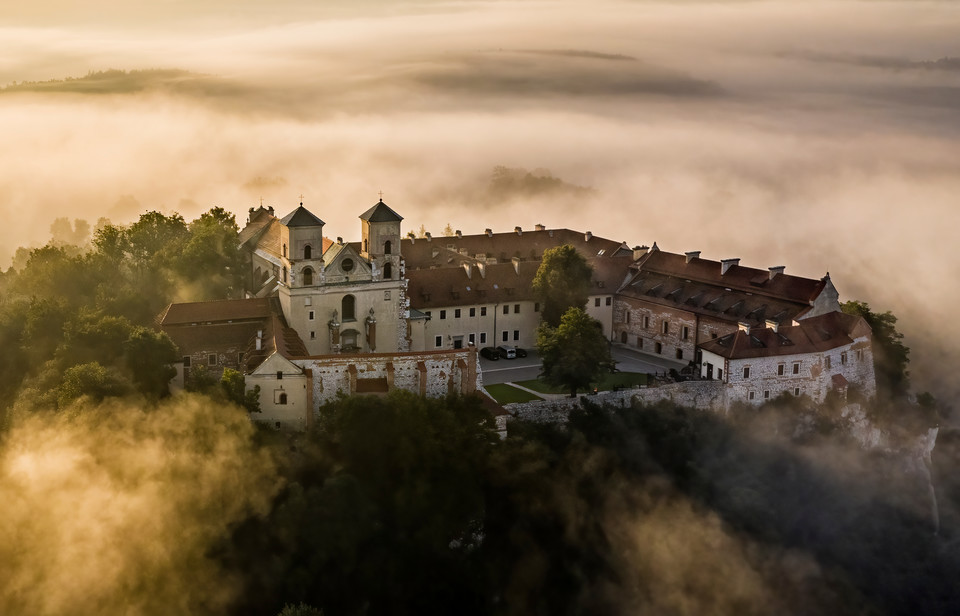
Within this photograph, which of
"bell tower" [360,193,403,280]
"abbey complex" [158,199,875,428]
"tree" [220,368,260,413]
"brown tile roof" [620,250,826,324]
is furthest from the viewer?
"brown tile roof" [620,250,826,324]

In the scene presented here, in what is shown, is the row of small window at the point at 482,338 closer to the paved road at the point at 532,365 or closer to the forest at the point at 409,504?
the paved road at the point at 532,365

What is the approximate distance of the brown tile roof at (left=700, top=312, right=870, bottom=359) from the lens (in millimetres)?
71750

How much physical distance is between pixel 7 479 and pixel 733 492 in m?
39.2

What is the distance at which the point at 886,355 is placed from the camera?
80562 mm

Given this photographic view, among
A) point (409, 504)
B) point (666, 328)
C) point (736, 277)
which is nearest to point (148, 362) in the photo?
point (409, 504)

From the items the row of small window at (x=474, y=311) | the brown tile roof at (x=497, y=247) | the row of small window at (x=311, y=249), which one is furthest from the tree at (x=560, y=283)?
the row of small window at (x=311, y=249)

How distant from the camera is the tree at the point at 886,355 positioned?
79.8 metres

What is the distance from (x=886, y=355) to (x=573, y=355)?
25.0m

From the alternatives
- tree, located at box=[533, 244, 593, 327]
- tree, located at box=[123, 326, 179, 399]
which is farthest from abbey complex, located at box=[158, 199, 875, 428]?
tree, located at box=[123, 326, 179, 399]

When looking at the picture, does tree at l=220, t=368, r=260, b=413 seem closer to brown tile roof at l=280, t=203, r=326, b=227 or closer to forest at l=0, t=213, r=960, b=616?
forest at l=0, t=213, r=960, b=616

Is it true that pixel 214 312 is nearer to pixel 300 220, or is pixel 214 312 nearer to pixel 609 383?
pixel 300 220

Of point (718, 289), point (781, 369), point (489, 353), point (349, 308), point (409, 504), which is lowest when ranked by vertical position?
point (409, 504)

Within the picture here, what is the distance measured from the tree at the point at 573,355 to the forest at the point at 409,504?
2.07 m

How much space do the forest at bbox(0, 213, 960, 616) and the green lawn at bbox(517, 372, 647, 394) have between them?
133 inches
